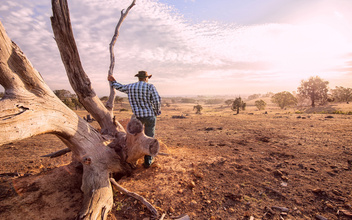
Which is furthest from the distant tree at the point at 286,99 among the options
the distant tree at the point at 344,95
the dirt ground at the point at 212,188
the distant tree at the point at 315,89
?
the dirt ground at the point at 212,188

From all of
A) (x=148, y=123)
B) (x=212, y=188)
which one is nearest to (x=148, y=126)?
(x=148, y=123)

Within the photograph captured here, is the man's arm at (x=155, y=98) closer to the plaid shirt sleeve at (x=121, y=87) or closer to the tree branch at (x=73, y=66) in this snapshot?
the plaid shirt sleeve at (x=121, y=87)

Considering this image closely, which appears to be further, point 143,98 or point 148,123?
point 148,123

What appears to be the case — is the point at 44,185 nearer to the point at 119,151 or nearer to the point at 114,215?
the point at 119,151

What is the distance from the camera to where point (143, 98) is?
3.91 metres

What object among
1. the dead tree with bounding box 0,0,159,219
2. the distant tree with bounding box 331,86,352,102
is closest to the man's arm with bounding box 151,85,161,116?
the dead tree with bounding box 0,0,159,219

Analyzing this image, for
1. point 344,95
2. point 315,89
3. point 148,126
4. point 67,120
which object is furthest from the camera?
point 344,95

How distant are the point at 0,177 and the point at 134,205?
3.69 m

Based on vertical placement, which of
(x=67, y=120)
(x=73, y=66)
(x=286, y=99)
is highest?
(x=286, y=99)

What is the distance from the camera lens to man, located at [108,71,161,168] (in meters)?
3.86

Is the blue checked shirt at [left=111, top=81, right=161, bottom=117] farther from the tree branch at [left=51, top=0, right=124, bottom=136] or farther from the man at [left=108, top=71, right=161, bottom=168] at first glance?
the tree branch at [left=51, top=0, right=124, bottom=136]

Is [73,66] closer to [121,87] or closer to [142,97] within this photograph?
[121,87]

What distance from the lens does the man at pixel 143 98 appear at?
3.86 m

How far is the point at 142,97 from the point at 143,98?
0.04 m
